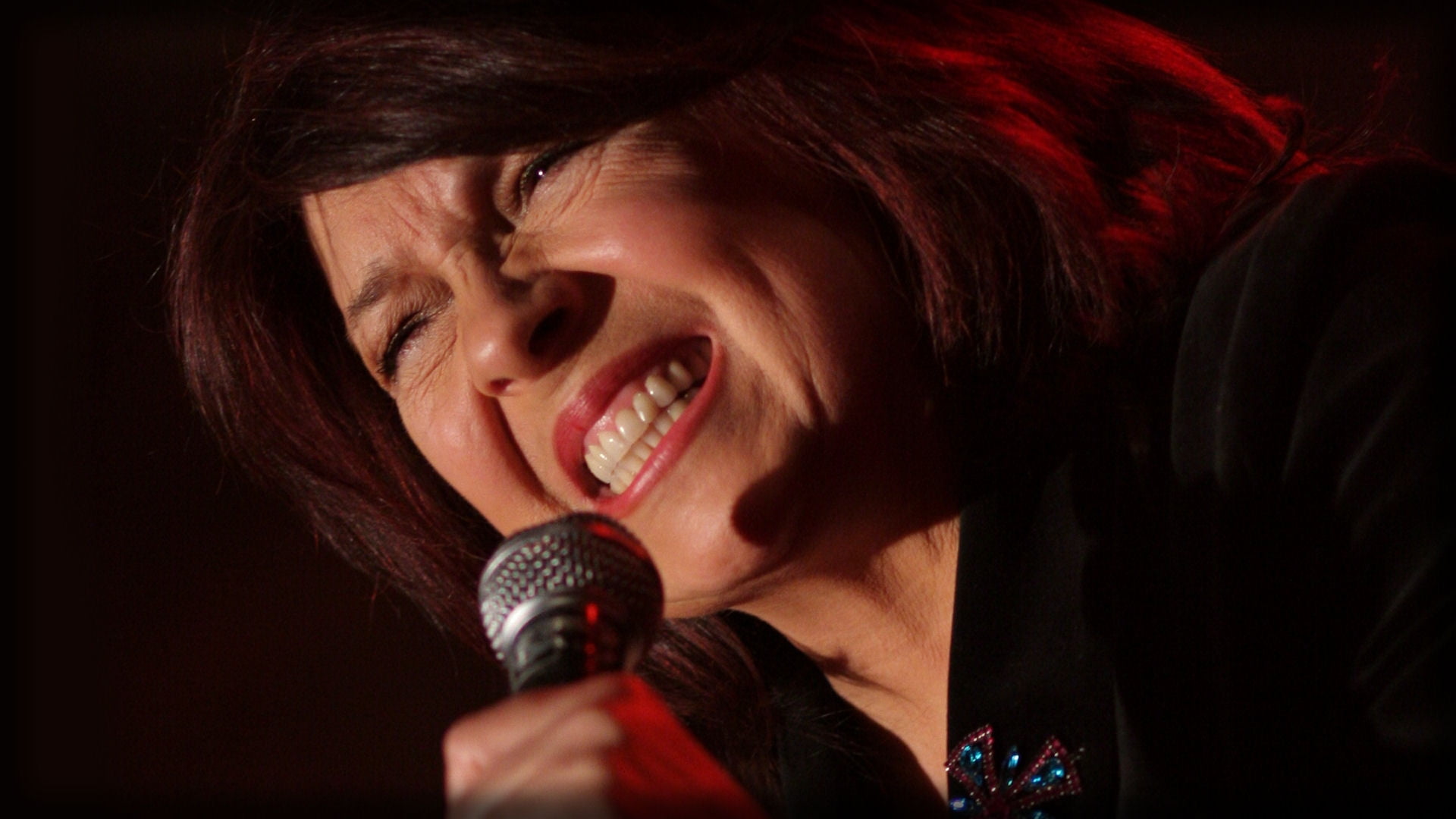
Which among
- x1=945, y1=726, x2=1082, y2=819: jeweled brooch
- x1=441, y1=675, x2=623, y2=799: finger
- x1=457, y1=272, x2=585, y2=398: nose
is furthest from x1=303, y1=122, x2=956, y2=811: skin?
x1=441, y1=675, x2=623, y2=799: finger

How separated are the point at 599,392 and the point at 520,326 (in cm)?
11

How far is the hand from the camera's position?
26.0 inches

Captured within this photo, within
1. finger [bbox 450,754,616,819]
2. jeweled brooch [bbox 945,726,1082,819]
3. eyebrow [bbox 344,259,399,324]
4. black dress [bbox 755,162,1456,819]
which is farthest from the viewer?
eyebrow [bbox 344,259,399,324]

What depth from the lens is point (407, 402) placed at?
59.3 inches

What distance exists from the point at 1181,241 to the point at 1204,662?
19.0 inches

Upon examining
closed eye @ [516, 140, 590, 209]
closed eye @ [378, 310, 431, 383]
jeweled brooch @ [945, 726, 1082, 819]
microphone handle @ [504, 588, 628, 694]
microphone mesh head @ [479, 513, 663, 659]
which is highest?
closed eye @ [516, 140, 590, 209]

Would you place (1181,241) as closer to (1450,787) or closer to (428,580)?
(1450,787)

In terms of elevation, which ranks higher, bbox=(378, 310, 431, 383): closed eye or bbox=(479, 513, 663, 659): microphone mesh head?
bbox=(378, 310, 431, 383): closed eye

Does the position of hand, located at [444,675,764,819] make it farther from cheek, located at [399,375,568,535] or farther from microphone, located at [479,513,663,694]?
cheek, located at [399,375,568,535]

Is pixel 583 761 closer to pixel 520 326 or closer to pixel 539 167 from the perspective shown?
pixel 520 326

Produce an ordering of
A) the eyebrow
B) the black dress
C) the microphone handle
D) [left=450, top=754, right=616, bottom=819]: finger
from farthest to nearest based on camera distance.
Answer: the eyebrow, the black dress, the microphone handle, [left=450, top=754, right=616, bottom=819]: finger

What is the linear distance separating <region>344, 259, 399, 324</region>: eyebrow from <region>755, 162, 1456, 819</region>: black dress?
0.73 m

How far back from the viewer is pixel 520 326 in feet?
4.17

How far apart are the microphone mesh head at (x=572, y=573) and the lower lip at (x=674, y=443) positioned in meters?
0.38
